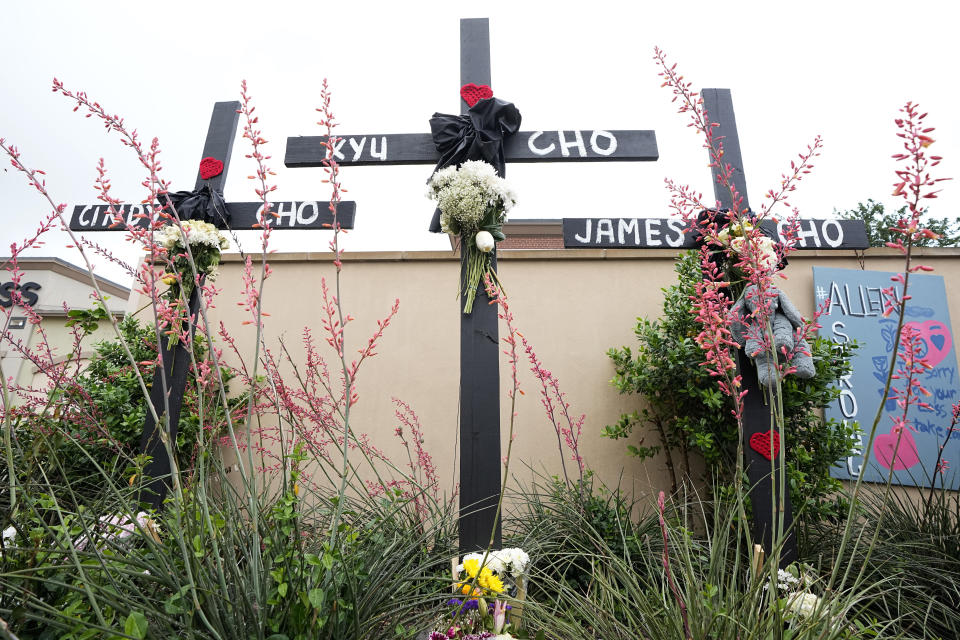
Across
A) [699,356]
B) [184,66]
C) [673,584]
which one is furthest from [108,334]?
[673,584]

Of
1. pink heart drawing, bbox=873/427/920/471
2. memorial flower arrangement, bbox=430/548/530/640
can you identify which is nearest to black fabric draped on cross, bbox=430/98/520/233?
memorial flower arrangement, bbox=430/548/530/640

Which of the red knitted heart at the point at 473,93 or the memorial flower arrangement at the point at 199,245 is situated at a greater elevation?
the red knitted heart at the point at 473,93

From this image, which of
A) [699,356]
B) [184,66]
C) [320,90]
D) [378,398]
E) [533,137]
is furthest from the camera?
[378,398]

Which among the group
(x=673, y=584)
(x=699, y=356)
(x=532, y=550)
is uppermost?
(x=699, y=356)

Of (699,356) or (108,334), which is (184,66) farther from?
(699,356)

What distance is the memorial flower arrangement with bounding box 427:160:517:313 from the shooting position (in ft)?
8.07

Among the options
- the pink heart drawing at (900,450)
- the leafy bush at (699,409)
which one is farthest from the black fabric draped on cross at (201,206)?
the pink heart drawing at (900,450)

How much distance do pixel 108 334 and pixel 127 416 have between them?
3374 millimetres

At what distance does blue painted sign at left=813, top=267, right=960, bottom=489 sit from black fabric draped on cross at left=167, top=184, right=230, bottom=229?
437 cm

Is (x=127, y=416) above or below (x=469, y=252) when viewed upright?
below

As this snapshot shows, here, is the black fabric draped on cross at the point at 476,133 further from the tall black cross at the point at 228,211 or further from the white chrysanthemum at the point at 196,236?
the white chrysanthemum at the point at 196,236

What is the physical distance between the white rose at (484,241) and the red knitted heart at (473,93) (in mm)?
919

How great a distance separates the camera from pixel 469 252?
2.55 m

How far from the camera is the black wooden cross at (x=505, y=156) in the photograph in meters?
2.24
